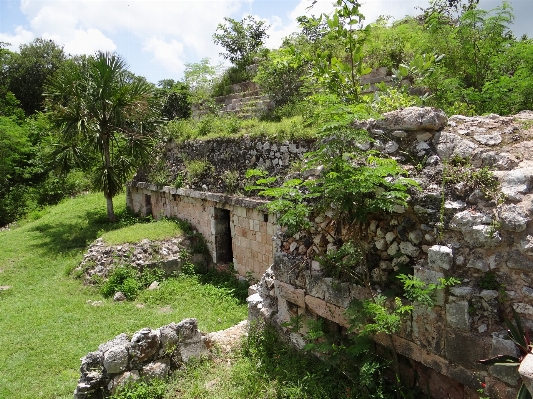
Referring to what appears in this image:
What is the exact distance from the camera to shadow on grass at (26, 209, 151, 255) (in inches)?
454

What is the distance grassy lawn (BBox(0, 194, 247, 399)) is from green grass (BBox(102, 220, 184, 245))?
0.11 meters

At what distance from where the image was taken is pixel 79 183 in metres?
18.8

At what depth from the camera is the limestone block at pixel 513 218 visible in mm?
2631

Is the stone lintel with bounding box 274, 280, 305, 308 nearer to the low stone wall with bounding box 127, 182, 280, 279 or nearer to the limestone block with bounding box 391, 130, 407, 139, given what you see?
the limestone block with bounding box 391, 130, 407, 139

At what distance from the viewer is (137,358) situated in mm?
4312

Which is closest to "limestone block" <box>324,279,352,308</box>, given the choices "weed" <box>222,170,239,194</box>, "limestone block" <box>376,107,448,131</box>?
"limestone block" <box>376,107,448,131</box>

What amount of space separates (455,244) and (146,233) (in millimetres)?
8372

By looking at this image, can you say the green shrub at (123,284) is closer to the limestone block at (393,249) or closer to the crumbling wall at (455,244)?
the crumbling wall at (455,244)

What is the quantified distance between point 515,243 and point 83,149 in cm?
1307

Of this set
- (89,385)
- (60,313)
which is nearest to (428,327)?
Result: (89,385)

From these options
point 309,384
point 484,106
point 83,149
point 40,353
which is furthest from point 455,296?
point 83,149

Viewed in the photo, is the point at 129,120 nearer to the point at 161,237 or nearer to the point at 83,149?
the point at 83,149

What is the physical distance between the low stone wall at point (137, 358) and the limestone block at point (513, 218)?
3.56 metres

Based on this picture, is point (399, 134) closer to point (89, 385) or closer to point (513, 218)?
point (513, 218)
